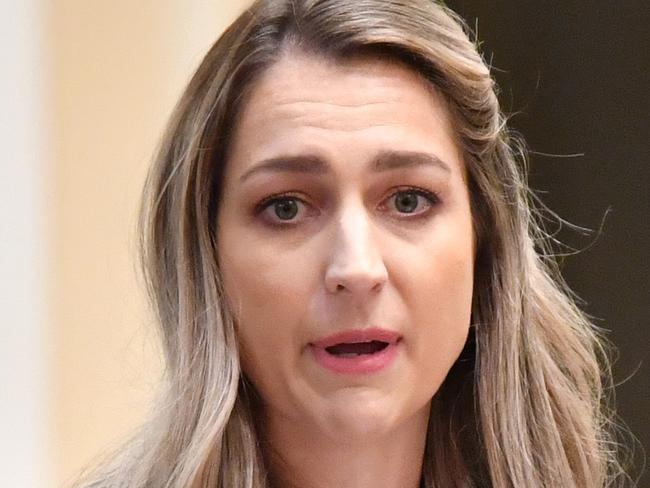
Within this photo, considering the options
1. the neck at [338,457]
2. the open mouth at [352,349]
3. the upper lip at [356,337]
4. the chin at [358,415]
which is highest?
the upper lip at [356,337]

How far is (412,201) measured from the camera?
0.99 metres

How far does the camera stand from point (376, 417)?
95 cm

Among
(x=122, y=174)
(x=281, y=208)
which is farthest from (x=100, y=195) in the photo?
(x=281, y=208)

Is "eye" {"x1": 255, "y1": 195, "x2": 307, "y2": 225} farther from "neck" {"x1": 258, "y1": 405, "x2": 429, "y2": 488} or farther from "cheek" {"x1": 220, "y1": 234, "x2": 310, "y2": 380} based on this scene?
"neck" {"x1": 258, "y1": 405, "x2": 429, "y2": 488}

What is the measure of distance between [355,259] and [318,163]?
10 centimetres

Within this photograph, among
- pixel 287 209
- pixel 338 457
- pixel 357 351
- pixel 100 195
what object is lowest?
pixel 338 457

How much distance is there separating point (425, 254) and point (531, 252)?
228mm

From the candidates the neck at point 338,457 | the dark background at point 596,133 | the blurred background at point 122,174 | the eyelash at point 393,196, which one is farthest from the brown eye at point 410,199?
the dark background at point 596,133

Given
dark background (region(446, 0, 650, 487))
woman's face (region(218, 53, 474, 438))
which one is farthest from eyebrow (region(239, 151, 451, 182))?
dark background (region(446, 0, 650, 487))

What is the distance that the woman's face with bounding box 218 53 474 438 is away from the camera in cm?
94

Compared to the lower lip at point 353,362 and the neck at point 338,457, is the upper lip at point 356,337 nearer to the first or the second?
the lower lip at point 353,362

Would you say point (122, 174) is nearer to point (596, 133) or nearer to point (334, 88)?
point (334, 88)

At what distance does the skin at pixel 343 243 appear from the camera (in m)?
0.94

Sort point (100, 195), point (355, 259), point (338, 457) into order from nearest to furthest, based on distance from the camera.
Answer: point (355, 259) → point (338, 457) → point (100, 195)
